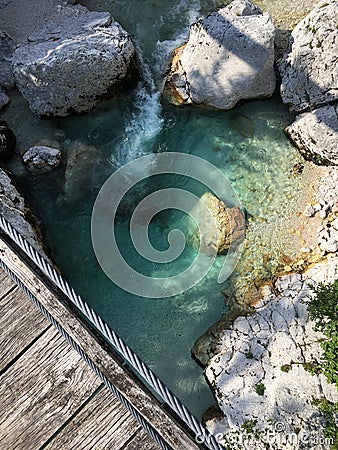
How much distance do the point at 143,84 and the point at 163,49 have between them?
60 centimetres

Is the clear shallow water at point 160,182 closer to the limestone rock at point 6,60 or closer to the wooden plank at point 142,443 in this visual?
the limestone rock at point 6,60

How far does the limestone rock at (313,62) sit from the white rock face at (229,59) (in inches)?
9.6

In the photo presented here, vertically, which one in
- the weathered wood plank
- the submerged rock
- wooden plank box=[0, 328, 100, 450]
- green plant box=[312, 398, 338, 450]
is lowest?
green plant box=[312, 398, 338, 450]

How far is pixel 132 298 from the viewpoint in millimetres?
5520

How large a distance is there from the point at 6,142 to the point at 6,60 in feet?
4.13

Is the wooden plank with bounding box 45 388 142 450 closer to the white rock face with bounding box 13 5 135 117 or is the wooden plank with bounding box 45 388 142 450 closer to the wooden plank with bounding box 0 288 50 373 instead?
the wooden plank with bounding box 0 288 50 373

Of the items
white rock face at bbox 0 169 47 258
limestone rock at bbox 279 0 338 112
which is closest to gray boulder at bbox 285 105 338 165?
limestone rock at bbox 279 0 338 112

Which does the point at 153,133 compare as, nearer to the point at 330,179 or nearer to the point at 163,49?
the point at 163,49

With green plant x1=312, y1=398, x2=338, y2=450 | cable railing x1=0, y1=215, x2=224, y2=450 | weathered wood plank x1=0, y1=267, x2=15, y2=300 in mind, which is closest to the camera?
cable railing x1=0, y1=215, x2=224, y2=450

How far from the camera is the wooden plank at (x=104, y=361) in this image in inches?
124

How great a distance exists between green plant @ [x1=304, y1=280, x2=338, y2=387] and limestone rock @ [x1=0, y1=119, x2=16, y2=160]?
4049 mm

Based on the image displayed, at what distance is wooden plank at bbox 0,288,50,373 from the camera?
3547 millimetres

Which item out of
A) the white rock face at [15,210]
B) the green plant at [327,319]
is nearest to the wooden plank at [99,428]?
the green plant at [327,319]

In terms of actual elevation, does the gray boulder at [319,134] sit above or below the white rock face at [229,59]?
below
